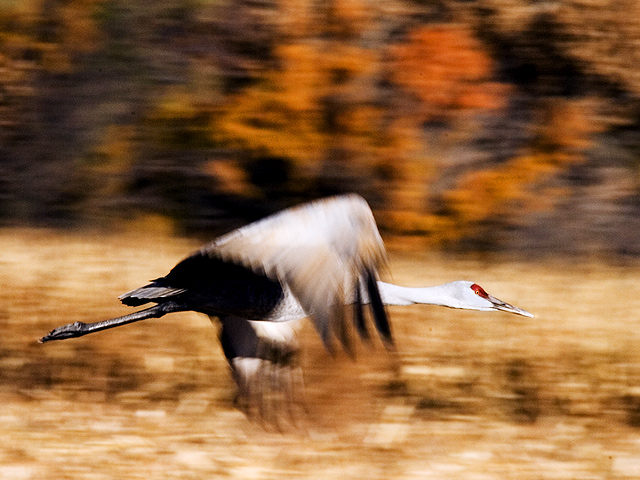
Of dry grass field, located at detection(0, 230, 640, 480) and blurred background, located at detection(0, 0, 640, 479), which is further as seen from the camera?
blurred background, located at detection(0, 0, 640, 479)

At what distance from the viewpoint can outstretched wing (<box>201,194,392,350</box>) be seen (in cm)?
274

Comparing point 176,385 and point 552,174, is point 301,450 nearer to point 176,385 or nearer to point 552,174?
point 176,385

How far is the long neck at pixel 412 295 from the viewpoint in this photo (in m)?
3.32

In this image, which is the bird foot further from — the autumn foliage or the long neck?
the autumn foliage

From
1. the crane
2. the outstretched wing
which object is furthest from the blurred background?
the outstretched wing

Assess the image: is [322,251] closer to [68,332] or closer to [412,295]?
[412,295]

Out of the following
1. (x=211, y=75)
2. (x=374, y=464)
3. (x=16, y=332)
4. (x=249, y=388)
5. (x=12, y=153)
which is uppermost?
(x=211, y=75)

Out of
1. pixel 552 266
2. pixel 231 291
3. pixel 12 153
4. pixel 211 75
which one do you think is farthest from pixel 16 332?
pixel 552 266

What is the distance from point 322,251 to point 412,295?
28.0 inches

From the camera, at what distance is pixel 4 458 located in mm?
4684

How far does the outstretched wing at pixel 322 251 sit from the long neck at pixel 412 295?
0.47 meters

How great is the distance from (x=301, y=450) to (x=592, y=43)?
300 cm

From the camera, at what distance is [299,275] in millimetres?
2764

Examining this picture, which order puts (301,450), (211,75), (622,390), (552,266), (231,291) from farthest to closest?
(552,266), (211,75), (622,390), (301,450), (231,291)
